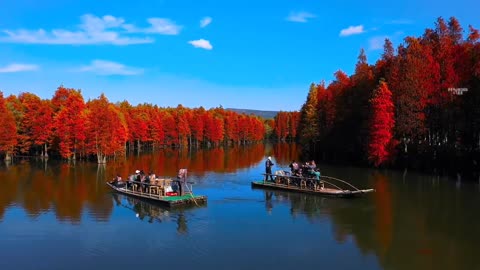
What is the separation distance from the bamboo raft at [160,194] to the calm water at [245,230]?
649 millimetres

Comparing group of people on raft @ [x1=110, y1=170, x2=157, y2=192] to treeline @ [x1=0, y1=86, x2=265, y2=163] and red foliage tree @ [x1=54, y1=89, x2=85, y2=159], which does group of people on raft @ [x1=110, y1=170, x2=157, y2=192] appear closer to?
treeline @ [x1=0, y1=86, x2=265, y2=163]

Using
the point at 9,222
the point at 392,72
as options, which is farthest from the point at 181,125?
the point at 9,222

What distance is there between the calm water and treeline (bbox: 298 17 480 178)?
34.4 ft

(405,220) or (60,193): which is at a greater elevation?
(60,193)

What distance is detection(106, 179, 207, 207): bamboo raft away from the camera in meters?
29.0

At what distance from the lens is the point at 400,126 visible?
5212 centimetres

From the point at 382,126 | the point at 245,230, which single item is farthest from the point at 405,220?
the point at 382,126

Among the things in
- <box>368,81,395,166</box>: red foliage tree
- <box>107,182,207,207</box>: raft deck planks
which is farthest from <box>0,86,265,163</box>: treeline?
<box>368,81,395,166</box>: red foliage tree

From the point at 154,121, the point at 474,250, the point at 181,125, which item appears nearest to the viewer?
the point at 474,250

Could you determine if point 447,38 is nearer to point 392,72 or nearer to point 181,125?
point 392,72

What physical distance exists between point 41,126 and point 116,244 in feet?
212

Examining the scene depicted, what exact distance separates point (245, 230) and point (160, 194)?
9.92 meters

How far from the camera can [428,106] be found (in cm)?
5141

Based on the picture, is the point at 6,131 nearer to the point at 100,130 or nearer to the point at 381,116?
→ the point at 100,130
